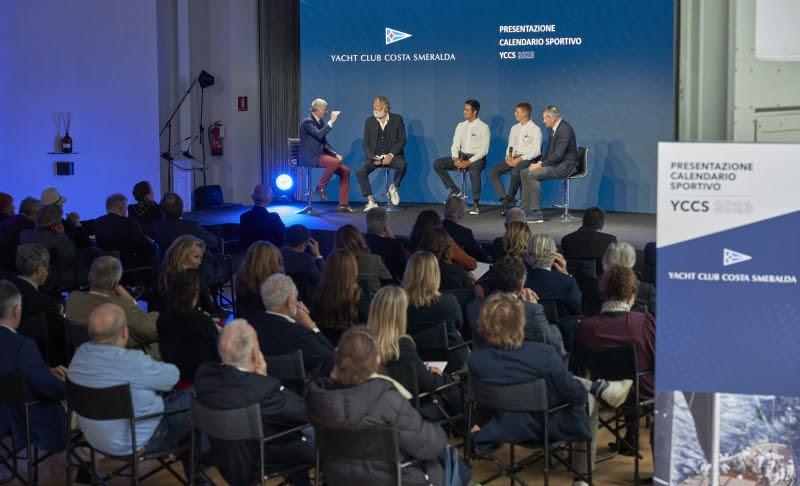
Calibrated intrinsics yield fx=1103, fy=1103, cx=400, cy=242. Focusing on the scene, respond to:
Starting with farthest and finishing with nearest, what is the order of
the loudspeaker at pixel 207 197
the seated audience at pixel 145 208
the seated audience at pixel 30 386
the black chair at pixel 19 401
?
1. the loudspeaker at pixel 207 197
2. the seated audience at pixel 145 208
3. the seated audience at pixel 30 386
4. the black chair at pixel 19 401

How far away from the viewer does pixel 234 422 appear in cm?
460

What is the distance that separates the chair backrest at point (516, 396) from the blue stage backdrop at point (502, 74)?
26.8 feet

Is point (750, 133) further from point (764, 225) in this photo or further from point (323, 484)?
point (323, 484)

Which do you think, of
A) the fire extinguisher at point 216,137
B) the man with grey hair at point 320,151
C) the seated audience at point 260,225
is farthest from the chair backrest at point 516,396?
the fire extinguisher at point 216,137

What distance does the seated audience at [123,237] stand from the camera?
887cm

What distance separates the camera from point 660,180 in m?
3.51

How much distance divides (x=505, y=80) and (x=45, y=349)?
820 cm

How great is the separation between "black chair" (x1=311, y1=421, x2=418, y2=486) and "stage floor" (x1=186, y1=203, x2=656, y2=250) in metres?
6.23

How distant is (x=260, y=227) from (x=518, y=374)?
15.2 ft

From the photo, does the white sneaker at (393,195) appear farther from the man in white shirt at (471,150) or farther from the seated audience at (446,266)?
the seated audience at (446,266)

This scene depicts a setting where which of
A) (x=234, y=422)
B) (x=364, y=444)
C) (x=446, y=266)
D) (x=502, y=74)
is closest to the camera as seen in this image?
(x=364, y=444)

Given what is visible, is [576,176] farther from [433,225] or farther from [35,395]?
[35,395]

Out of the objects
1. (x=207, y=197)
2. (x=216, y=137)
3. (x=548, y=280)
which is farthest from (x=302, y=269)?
(x=216, y=137)

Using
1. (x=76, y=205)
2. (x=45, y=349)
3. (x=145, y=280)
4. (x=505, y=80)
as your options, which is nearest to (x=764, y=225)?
(x=45, y=349)
